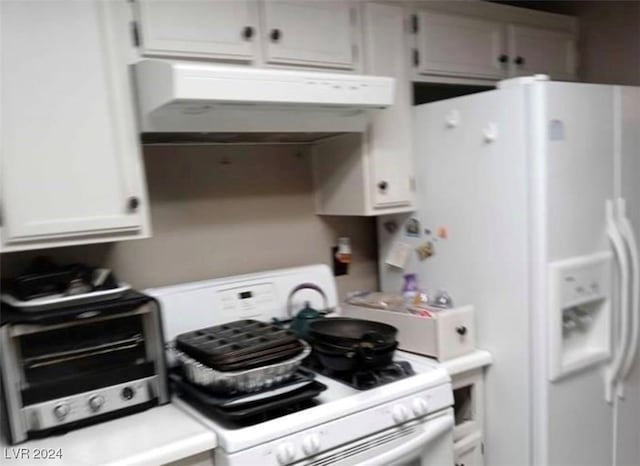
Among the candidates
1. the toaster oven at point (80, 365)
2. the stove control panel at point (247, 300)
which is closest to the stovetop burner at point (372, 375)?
the stove control panel at point (247, 300)

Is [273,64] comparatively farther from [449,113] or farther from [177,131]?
[449,113]

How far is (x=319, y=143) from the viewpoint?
2367mm

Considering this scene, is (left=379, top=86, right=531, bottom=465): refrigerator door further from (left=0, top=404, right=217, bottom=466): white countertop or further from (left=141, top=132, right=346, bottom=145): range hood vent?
(left=0, top=404, right=217, bottom=466): white countertop

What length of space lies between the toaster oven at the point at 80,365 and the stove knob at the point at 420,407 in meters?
0.76

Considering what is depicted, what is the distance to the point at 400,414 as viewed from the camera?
1.64m

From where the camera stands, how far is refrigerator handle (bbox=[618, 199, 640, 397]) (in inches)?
82.1

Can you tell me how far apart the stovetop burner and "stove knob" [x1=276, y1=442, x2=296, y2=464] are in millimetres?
306

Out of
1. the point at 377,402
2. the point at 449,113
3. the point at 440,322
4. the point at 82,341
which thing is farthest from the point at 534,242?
the point at 82,341

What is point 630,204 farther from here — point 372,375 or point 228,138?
point 228,138

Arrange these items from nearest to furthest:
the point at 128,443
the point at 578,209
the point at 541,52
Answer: the point at 128,443 < the point at 578,209 < the point at 541,52

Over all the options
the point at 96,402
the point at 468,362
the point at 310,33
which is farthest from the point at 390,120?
the point at 96,402

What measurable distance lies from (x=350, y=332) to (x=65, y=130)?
1076 mm

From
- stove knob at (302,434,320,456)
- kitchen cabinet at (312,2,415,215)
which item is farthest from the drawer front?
stove knob at (302,434,320,456)

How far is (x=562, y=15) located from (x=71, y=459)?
2.81 metres
